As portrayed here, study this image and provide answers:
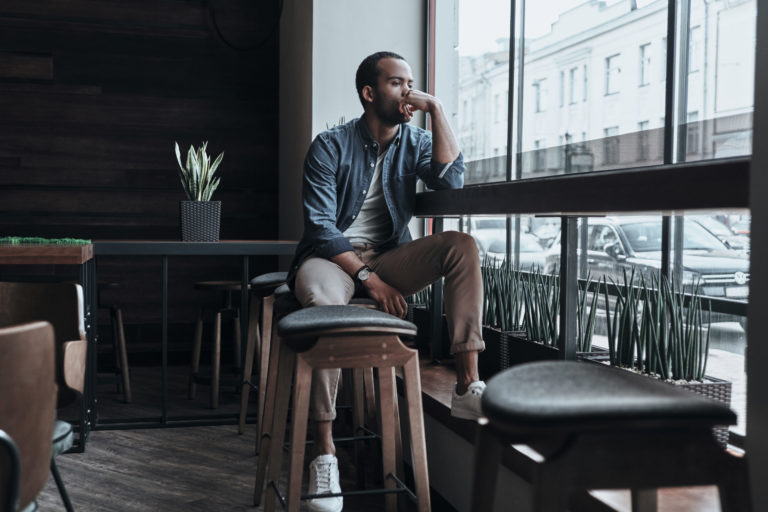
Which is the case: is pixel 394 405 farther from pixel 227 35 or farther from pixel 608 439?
pixel 227 35

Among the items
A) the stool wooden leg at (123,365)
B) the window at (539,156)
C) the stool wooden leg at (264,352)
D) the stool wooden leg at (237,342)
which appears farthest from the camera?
the stool wooden leg at (237,342)

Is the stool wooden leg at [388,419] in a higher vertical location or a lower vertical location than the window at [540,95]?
lower

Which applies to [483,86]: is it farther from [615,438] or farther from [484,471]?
[615,438]

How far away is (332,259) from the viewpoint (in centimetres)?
272

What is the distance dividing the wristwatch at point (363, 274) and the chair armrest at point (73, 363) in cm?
94

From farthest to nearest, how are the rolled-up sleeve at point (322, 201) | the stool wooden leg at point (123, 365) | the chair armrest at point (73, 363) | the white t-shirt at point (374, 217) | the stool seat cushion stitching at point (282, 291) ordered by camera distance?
the stool wooden leg at point (123, 365)
the white t-shirt at point (374, 217)
the stool seat cushion stitching at point (282, 291)
the rolled-up sleeve at point (322, 201)
the chair armrest at point (73, 363)

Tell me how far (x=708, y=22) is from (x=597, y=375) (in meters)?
1.71

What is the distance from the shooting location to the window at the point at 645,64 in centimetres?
282

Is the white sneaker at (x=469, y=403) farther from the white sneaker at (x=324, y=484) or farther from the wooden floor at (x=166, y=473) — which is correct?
the wooden floor at (x=166, y=473)

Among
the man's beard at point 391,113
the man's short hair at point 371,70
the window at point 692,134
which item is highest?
the man's short hair at point 371,70

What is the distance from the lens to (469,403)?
89.7 inches

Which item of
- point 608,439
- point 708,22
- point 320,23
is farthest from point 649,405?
point 320,23

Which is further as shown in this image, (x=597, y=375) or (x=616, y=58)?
(x=616, y=58)

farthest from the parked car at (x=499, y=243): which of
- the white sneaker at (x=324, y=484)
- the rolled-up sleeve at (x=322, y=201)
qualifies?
the white sneaker at (x=324, y=484)
